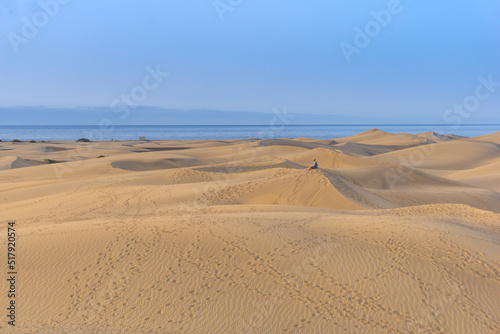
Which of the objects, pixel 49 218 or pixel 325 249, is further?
pixel 49 218

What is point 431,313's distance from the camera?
20.6ft

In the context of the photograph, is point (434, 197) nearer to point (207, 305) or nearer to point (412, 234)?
point (412, 234)

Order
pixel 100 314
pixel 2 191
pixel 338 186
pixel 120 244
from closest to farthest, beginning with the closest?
pixel 100 314 < pixel 120 244 < pixel 338 186 < pixel 2 191

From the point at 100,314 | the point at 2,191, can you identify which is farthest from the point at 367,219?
the point at 2,191

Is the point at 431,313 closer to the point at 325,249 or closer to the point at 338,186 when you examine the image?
the point at 325,249

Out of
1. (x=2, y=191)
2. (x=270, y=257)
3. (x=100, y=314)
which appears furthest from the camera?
(x=2, y=191)

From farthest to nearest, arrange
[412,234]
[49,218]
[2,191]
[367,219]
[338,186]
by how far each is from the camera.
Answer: [2,191]
[338,186]
[49,218]
[367,219]
[412,234]

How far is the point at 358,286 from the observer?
6.78 metres

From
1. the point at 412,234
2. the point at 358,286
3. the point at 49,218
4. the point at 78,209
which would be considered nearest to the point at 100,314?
the point at 358,286

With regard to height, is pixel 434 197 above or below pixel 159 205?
below

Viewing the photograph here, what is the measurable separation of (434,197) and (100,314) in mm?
16236

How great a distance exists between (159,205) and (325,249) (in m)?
7.45

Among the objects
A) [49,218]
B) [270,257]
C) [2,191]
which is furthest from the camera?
[2,191]

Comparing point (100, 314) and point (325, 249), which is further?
point (325, 249)
